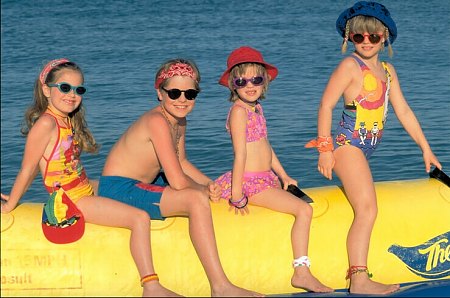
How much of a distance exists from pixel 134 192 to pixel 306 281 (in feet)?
3.38

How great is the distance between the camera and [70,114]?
5.24 metres

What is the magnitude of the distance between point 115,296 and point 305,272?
1.02 metres

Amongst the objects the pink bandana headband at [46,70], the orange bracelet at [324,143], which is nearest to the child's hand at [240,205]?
the orange bracelet at [324,143]

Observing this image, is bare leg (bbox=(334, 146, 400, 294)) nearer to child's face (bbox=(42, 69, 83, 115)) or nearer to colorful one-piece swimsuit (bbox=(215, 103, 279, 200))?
colorful one-piece swimsuit (bbox=(215, 103, 279, 200))

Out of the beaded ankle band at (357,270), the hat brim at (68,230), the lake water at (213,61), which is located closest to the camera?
the hat brim at (68,230)

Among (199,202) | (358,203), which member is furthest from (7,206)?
(358,203)

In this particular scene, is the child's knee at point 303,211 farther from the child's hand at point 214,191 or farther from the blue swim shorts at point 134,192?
the blue swim shorts at point 134,192

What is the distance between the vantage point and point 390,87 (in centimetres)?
556

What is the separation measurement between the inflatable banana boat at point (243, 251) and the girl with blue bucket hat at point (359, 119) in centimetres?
13

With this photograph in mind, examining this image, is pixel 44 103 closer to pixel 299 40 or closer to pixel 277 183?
pixel 277 183

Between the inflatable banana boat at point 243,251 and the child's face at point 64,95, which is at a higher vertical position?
the child's face at point 64,95

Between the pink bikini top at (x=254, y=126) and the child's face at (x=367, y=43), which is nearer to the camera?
the pink bikini top at (x=254, y=126)

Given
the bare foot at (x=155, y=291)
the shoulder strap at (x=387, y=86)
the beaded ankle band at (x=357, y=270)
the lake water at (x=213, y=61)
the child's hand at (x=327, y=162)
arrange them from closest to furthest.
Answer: the bare foot at (x=155, y=291)
the beaded ankle band at (x=357, y=270)
the child's hand at (x=327, y=162)
the shoulder strap at (x=387, y=86)
the lake water at (x=213, y=61)

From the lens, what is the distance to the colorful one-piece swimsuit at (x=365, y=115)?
5.41 m
